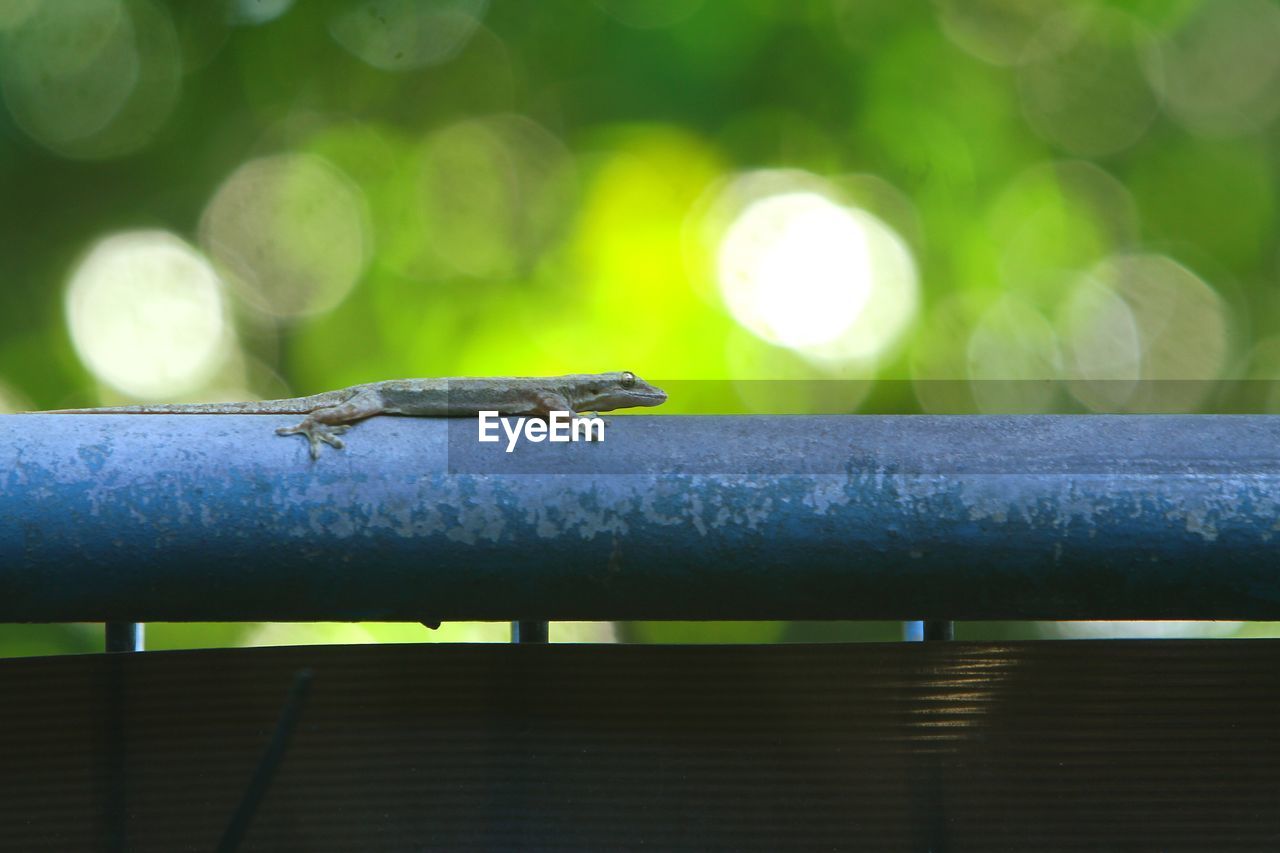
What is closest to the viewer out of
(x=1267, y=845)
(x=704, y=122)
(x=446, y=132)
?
(x=1267, y=845)

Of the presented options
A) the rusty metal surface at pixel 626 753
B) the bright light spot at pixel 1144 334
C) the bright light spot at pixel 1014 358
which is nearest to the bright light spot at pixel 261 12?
the bright light spot at pixel 1014 358

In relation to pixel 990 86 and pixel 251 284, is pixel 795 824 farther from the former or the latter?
pixel 251 284

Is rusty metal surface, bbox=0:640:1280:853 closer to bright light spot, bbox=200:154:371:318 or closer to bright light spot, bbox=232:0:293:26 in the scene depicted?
bright light spot, bbox=200:154:371:318

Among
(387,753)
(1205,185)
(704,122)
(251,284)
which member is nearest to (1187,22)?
(1205,185)

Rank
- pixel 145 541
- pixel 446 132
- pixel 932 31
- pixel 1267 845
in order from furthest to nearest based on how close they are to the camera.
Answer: pixel 446 132, pixel 932 31, pixel 1267 845, pixel 145 541

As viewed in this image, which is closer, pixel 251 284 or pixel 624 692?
→ pixel 624 692

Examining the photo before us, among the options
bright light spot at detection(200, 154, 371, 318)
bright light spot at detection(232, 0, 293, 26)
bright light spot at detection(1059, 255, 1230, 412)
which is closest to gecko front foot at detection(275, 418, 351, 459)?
bright light spot at detection(200, 154, 371, 318)

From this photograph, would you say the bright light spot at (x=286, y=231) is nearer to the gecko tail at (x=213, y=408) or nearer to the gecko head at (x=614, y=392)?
the gecko head at (x=614, y=392)

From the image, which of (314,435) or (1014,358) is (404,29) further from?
(314,435)
